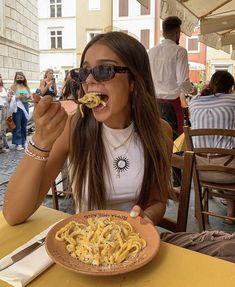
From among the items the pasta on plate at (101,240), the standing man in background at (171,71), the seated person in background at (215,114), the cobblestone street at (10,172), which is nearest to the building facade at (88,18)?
the cobblestone street at (10,172)

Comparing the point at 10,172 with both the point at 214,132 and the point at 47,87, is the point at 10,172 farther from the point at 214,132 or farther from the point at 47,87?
the point at 214,132

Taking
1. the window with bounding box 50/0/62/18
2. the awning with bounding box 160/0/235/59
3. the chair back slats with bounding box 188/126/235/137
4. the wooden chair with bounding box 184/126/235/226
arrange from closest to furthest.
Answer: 1. the wooden chair with bounding box 184/126/235/226
2. the chair back slats with bounding box 188/126/235/137
3. the awning with bounding box 160/0/235/59
4. the window with bounding box 50/0/62/18

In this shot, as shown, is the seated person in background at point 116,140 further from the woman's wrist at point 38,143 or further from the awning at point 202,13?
the awning at point 202,13

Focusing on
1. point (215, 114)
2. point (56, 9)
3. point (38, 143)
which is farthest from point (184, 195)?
point (56, 9)

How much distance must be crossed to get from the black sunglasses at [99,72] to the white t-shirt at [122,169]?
0.27 meters

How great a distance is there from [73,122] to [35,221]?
1.57ft

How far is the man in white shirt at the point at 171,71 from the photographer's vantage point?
3.40 meters

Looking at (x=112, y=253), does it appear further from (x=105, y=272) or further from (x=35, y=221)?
(x=35, y=221)

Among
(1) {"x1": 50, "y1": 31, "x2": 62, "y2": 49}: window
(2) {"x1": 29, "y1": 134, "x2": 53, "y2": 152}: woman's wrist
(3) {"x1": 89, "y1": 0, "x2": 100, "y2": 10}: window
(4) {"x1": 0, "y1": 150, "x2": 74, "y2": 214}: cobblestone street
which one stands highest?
(3) {"x1": 89, "y1": 0, "x2": 100, "y2": 10}: window

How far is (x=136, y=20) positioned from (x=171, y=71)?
857 inches

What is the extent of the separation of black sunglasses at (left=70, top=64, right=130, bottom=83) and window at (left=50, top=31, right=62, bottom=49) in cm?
2811

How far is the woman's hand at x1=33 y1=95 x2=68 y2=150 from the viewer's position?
1.01m

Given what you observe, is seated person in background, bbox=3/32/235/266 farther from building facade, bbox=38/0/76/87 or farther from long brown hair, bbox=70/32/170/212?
building facade, bbox=38/0/76/87

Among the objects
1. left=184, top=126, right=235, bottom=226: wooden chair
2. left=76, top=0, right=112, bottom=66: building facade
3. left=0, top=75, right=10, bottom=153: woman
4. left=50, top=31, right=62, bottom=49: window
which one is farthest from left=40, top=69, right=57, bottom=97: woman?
left=50, top=31, right=62, bottom=49: window
